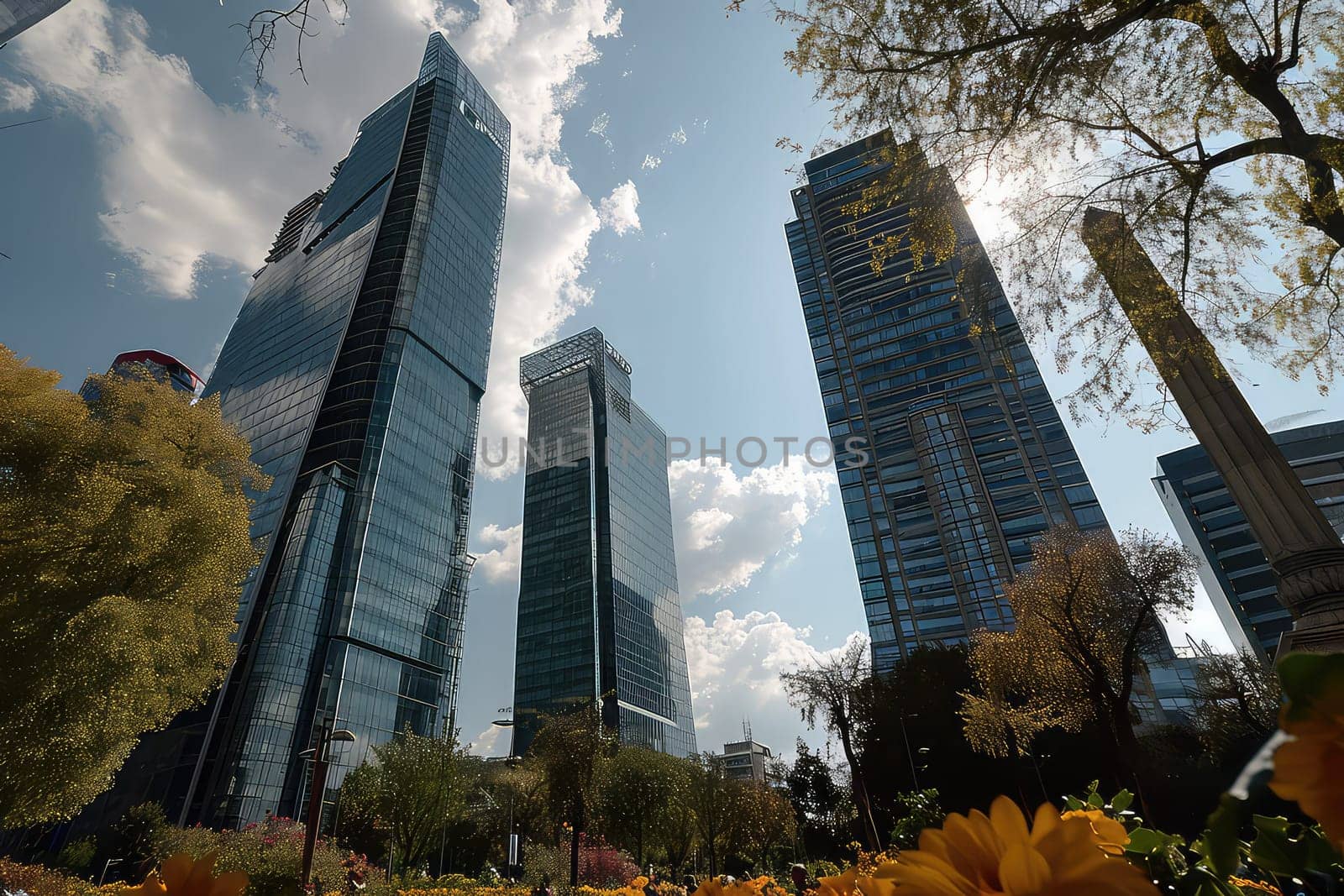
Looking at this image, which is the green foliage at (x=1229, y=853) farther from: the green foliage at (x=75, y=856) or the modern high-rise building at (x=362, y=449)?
the green foliage at (x=75, y=856)

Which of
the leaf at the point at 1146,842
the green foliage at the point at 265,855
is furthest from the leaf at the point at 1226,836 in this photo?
the green foliage at the point at 265,855

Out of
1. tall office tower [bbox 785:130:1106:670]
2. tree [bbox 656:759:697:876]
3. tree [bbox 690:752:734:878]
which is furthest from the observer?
tall office tower [bbox 785:130:1106:670]

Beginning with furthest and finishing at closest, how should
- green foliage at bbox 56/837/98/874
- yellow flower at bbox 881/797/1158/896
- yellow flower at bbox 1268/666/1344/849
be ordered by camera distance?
green foliage at bbox 56/837/98/874
yellow flower at bbox 881/797/1158/896
yellow flower at bbox 1268/666/1344/849

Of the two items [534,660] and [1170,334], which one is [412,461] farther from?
[1170,334]

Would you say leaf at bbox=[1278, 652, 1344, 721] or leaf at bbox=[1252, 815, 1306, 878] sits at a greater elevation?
leaf at bbox=[1278, 652, 1344, 721]

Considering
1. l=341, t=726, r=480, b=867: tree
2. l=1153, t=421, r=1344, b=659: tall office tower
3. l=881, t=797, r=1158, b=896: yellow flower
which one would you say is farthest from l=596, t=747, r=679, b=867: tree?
l=1153, t=421, r=1344, b=659: tall office tower

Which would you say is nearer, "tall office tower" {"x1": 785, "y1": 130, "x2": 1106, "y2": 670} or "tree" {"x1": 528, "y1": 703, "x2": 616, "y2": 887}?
"tree" {"x1": 528, "y1": 703, "x2": 616, "y2": 887}

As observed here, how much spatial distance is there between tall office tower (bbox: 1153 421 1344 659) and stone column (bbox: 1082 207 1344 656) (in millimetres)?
75062

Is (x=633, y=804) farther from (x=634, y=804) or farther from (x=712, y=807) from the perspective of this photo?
(x=712, y=807)

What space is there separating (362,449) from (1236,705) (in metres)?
62.6

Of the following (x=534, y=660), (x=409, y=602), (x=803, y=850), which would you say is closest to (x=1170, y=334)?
(x=803, y=850)

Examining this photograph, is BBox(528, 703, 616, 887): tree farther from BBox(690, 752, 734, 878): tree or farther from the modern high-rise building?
the modern high-rise building

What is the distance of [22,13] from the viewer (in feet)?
70.8

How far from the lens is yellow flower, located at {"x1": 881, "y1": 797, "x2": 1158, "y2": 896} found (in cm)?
66
